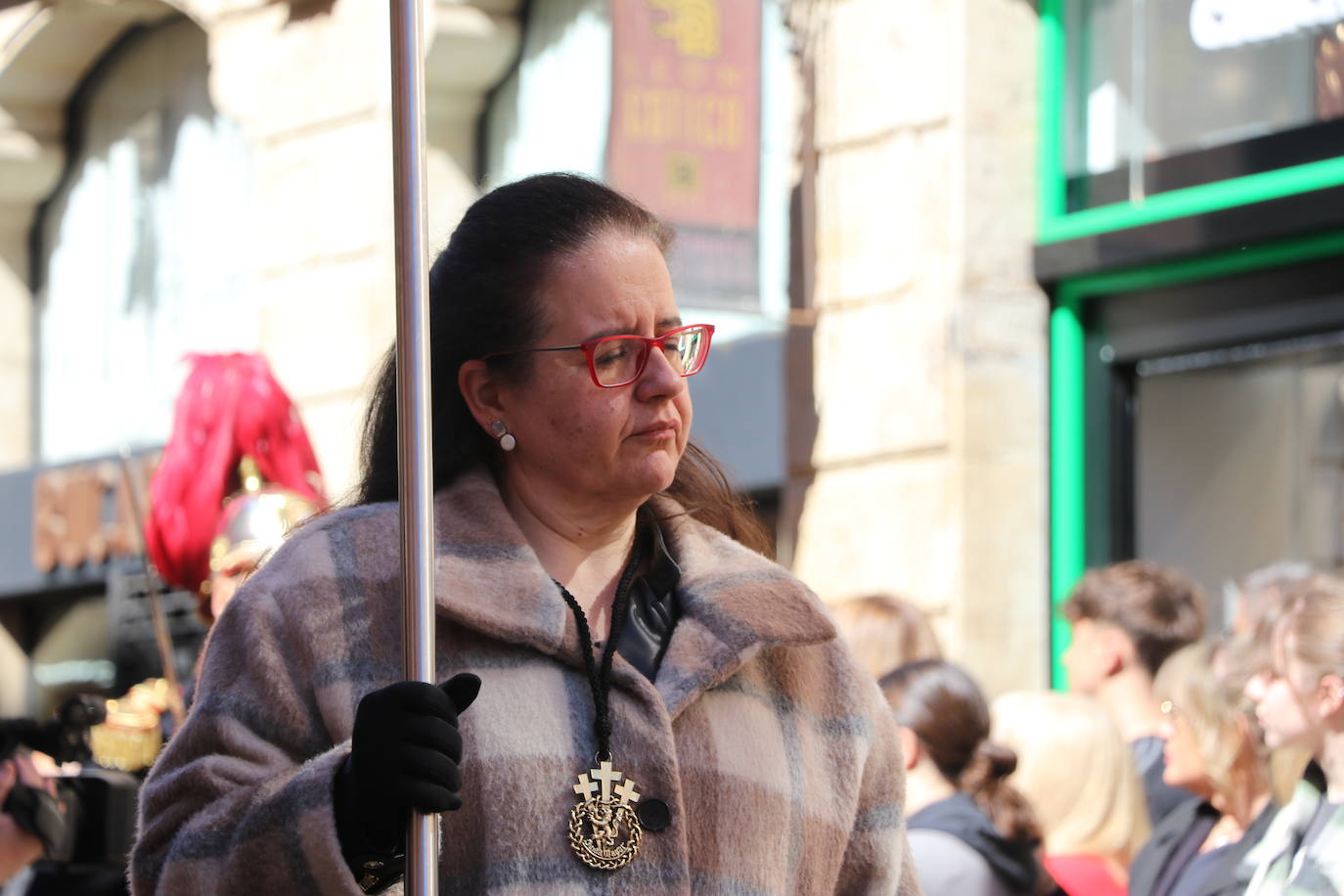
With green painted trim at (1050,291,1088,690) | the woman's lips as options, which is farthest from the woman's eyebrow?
green painted trim at (1050,291,1088,690)

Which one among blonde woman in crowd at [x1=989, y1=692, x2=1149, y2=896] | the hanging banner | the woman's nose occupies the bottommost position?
blonde woman in crowd at [x1=989, y1=692, x2=1149, y2=896]

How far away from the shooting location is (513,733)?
2.42 meters

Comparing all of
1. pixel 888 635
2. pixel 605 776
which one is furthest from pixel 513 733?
pixel 888 635

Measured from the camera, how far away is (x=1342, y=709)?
4.15 metres

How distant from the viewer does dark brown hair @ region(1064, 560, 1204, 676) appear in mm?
5789

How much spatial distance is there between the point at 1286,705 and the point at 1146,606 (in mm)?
1578

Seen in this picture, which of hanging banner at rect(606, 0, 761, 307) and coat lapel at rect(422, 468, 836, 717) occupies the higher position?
hanging banner at rect(606, 0, 761, 307)

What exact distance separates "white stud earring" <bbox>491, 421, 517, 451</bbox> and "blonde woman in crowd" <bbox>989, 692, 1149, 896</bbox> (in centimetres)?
252

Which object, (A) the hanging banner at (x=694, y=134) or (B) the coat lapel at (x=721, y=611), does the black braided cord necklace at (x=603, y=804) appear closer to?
(B) the coat lapel at (x=721, y=611)

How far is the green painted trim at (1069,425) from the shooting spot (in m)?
7.52

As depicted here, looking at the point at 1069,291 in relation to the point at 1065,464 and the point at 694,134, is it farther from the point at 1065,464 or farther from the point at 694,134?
the point at 694,134

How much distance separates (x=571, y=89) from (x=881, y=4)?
103 inches

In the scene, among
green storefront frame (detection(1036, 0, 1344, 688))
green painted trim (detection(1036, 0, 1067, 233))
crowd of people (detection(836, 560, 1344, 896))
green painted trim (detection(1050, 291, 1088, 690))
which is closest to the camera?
crowd of people (detection(836, 560, 1344, 896))

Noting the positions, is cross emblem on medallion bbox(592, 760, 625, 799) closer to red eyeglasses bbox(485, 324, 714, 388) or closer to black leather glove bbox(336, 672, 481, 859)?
black leather glove bbox(336, 672, 481, 859)
